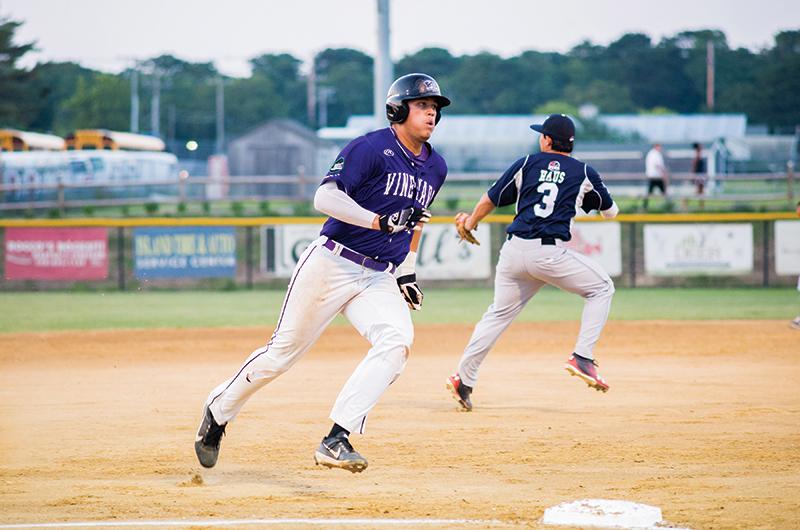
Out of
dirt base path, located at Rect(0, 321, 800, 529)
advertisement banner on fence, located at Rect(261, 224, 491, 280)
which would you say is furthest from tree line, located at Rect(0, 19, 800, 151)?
dirt base path, located at Rect(0, 321, 800, 529)

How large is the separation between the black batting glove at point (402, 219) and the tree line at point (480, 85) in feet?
210

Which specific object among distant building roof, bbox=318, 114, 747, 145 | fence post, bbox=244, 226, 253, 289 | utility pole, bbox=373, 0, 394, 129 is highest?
distant building roof, bbox=318, 114, 747, 145

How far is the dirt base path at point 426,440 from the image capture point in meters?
5.30

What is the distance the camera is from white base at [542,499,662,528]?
471 cm

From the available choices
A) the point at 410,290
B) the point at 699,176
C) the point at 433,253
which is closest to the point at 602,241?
the point at 433,253

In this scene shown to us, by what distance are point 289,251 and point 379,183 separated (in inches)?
565

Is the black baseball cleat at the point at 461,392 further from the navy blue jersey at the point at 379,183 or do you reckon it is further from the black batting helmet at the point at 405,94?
the black batting helmet at the point at 405,94

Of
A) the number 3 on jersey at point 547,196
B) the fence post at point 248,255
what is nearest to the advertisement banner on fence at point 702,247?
the fence post at point 248,255

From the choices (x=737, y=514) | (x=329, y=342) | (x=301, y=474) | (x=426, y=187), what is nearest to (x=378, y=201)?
(x=426, y=187)

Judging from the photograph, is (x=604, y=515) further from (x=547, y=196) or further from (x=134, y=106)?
(x=134, y=106)

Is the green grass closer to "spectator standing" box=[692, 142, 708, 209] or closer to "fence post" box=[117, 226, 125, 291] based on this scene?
"fence post" box=[117, 226, 125, 291]

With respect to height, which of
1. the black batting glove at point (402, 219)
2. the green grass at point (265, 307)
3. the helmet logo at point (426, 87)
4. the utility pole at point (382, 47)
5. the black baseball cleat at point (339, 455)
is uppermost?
the utility pole at point (382, 47)

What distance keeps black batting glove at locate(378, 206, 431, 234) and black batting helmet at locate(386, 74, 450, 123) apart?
518mm

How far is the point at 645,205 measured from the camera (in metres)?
23.6
